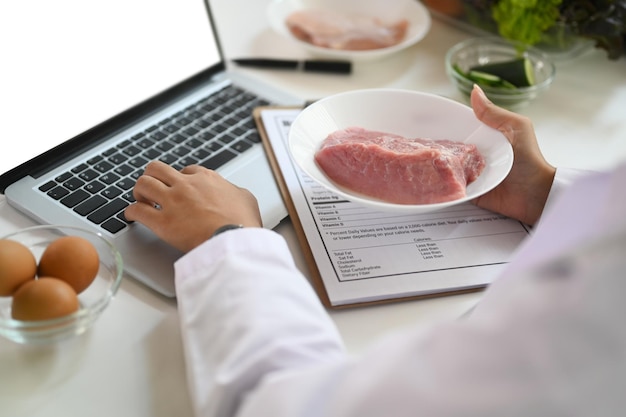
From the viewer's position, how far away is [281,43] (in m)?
1.35

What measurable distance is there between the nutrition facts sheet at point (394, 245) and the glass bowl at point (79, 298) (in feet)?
0.79

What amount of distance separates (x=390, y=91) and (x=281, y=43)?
46 centimetres

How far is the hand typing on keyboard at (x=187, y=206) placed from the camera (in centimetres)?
76

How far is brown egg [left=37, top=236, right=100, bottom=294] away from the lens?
26.0 inches

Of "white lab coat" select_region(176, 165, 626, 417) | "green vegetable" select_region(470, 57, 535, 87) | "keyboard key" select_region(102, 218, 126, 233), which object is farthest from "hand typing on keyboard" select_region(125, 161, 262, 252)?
"green vegetable" select_region(470, 57, 535, 87)

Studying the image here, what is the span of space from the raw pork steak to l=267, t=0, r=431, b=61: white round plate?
1.40 ft

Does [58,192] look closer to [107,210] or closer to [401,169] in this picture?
[107,210]

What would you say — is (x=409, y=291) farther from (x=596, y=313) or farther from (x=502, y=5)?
(x=502, y=5)

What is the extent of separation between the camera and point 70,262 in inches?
26.0

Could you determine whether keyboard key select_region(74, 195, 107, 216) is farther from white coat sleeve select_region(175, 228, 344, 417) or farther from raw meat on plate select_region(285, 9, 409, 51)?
raw meat on plate select_region(285, 9, 409, 51)

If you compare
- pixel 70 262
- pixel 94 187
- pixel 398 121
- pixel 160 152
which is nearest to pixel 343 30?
pixel 398 121

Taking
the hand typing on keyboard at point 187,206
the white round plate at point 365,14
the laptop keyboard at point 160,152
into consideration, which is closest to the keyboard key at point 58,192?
the laptop keyboard at point 160,152

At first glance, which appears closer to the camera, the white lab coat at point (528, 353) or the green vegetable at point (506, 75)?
the white lab coat at point (528, 353)

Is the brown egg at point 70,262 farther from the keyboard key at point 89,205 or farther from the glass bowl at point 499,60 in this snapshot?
the glass bowl at point 499,60
